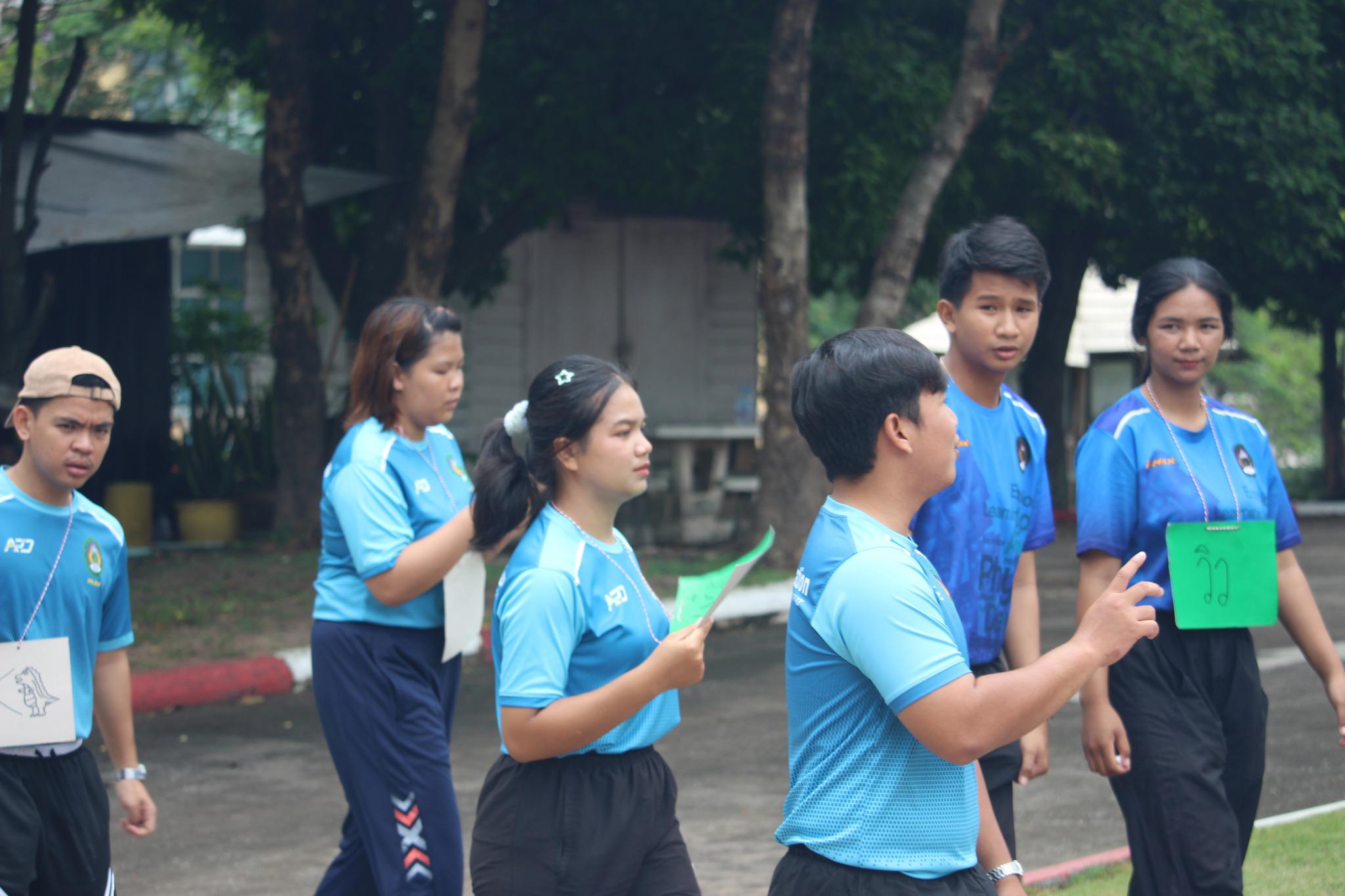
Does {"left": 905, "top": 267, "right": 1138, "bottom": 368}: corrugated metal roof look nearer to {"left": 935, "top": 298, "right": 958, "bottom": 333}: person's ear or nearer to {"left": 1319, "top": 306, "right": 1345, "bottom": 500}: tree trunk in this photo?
{"left": 1319, "top": 306, "right": 1345, "bottom": 500}: tree trunk

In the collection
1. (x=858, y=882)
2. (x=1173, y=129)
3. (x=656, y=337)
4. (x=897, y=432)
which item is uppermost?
(x=1173, y=129)

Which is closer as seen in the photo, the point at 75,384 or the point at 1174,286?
the point at 75,384

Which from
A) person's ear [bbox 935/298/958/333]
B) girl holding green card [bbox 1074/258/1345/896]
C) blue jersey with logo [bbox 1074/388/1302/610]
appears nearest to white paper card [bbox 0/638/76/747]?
person's ear [bbox 935/298/958/333]

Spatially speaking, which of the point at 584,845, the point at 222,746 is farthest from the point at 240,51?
the point at 584,845

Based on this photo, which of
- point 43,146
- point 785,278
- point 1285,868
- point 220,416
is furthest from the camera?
point 220,416

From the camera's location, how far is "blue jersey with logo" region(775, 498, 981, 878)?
7.63 feet

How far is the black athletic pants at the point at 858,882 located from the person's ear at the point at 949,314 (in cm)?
164

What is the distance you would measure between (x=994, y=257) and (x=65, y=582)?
2.34m

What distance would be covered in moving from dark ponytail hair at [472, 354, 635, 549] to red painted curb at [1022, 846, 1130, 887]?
2.61m

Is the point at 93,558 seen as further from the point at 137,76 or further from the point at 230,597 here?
the point at 137,76

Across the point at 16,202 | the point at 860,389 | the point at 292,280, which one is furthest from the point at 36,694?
the point at 292,280

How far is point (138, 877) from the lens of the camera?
5.57 metres

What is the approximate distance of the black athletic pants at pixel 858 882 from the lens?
2.46 meters

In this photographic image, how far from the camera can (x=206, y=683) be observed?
8.93 metres
